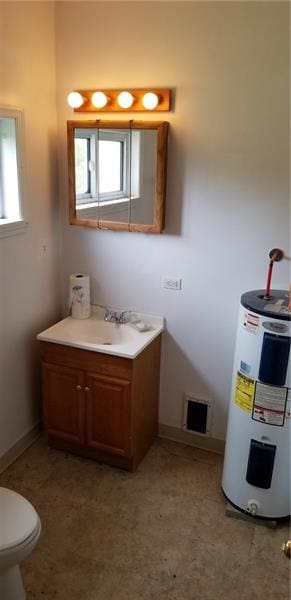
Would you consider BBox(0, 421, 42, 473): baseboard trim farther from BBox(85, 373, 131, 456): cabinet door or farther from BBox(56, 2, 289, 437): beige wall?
BBox(56, 2, 289, 437): beige wall

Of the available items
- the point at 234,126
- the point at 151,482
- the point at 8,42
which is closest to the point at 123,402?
the point at 151,482

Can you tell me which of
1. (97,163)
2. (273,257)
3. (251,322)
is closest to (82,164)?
(97,163)

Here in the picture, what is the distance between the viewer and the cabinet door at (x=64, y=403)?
99.3 inches

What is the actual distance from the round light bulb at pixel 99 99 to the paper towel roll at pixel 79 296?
967mm

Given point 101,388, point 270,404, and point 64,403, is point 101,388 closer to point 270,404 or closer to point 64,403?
point 64,403

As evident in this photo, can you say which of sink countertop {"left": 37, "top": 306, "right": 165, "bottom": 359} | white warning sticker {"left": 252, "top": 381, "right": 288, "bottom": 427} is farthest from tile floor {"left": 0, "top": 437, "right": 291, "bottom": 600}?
sink countertop {"left": 37, "top": 306, "right": 165, "bottom": 359}

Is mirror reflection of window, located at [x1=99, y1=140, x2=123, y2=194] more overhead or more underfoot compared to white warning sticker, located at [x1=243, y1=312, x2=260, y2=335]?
more overhead

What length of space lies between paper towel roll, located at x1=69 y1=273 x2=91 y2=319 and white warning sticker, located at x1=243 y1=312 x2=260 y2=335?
106 cm

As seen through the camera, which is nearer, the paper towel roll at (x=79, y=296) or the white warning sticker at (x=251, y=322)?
the white warning sticker at (x=251, y=322)

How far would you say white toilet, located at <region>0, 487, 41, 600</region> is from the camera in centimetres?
165

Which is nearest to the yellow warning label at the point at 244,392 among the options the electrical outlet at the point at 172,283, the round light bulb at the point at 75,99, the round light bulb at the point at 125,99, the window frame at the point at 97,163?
the electrical outlet at the point at 172,283

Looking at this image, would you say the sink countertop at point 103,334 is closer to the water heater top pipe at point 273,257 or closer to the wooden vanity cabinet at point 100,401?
the wooden vanity cabinet at point 100,401

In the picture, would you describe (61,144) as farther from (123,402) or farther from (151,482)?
(151,482)

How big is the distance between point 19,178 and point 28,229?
0.28m
